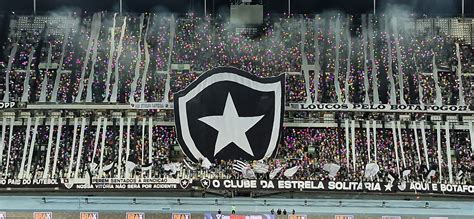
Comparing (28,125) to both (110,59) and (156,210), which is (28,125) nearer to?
(110,59)

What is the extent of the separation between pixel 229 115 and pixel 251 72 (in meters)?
4.71

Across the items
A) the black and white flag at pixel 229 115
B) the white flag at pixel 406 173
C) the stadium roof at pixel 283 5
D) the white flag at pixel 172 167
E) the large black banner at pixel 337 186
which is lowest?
the large black banner at pixel 337 186

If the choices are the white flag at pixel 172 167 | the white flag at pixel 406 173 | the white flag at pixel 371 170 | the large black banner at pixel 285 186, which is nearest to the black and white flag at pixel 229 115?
the white flag at pixel 172 167

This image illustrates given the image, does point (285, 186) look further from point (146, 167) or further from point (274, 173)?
point (146, 167)

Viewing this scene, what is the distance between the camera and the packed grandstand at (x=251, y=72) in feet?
126

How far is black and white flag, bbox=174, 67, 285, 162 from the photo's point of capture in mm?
38594

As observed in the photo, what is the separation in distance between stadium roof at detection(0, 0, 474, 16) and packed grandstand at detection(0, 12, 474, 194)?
21.6 inches

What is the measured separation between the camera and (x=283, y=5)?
46.0 meters

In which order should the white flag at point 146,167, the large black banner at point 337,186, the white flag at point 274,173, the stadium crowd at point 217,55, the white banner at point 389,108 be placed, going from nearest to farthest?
1. the large black banner at point 337,186
2. the white flag at point 274,173
3. the white flag at point 146,167
4. the white banner at point 389,108
5. the stadium crowd at point 217,55

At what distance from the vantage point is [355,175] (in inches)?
1499

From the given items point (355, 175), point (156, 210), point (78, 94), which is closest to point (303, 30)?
point (355, 175)

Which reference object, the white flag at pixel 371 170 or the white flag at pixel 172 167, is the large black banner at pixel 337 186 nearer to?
the white flag at pixel 371 170

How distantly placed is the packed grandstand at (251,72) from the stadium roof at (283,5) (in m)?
0.55

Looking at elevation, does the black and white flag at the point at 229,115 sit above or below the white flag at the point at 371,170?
above
